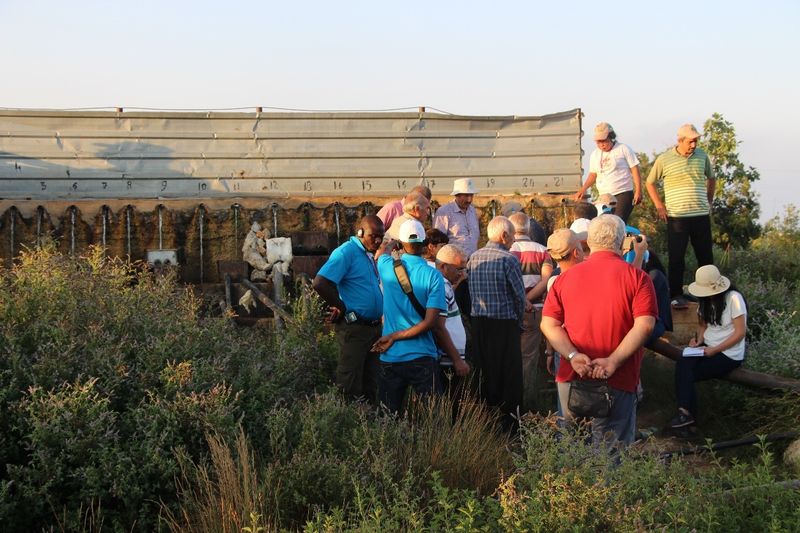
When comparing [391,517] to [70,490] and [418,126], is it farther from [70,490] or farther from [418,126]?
[418,126]

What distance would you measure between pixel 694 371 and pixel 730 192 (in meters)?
16.2

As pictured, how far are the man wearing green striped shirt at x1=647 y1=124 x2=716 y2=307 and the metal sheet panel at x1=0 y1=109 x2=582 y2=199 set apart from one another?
20.5 ft

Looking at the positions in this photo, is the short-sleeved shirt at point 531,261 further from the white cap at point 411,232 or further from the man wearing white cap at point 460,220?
the white cap at point 411,232

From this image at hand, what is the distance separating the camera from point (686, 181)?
11453 millimetres

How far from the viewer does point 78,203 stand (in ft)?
52.0

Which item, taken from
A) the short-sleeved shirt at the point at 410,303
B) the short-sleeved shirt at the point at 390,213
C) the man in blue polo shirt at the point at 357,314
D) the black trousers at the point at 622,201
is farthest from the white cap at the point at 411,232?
the black trousers at the point at 622,201

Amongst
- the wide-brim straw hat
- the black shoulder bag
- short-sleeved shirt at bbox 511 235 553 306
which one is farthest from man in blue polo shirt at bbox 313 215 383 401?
the wide-brim straw hat

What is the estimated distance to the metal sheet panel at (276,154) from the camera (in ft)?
56.1

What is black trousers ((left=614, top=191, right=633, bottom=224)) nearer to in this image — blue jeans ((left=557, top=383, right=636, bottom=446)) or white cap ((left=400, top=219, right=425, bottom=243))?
white cap ((left=400, top=219, right=425, bottom=243))

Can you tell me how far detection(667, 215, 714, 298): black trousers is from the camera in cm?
1148

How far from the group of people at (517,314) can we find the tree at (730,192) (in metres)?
13.9

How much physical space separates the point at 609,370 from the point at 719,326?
2831 millimetres

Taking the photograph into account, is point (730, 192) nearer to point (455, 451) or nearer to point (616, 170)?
point (616, 170)

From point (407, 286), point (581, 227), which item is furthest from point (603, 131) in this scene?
point (407, 286)
